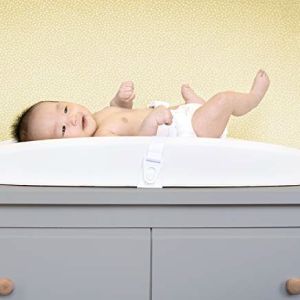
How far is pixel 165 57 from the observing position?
1.59 meters

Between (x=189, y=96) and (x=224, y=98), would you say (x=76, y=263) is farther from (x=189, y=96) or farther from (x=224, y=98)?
(x=189, y=96)

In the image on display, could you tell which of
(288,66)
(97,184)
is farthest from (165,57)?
(97,184)

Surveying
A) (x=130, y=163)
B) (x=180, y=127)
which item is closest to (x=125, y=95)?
(x=180, y=127)

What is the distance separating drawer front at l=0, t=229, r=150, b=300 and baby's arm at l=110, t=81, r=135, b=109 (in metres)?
0.54

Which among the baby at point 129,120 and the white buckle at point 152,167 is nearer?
the white buckle at point 152,167

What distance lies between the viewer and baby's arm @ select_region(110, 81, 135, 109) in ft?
4.43

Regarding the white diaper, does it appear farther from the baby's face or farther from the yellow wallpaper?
the yellow wallpaper

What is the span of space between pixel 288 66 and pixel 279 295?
2.92 ft

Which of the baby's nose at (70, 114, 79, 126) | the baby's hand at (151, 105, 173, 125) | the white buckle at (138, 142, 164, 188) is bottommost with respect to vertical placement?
the white buckle at (138, 142, 164, 188)

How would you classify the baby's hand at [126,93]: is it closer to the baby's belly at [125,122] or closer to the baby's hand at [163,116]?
the baby's belly at [125,122]

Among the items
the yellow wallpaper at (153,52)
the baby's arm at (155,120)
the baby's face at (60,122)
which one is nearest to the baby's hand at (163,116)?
the baby's arm at (155,120)

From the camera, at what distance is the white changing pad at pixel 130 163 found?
0.91 m

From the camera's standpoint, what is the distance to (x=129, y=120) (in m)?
1.26

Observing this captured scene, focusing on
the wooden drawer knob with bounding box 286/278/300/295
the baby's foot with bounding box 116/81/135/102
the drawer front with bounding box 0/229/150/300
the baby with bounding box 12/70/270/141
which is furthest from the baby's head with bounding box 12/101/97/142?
the wooden drawer knob with bounding box 286/278/300/295
